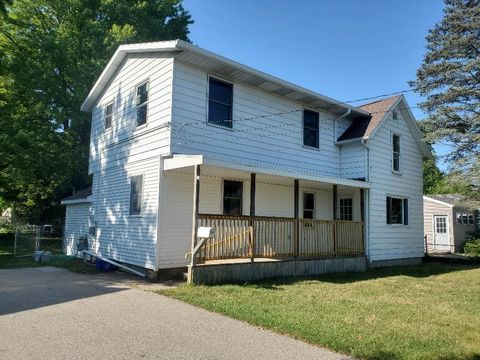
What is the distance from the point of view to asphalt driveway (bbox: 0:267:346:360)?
504 centimetres

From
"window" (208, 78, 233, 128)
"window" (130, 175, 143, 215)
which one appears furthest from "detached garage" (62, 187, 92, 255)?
"window" (208, 78, 233, 128)

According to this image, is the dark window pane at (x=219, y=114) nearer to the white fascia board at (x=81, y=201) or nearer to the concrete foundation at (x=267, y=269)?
the concrete foundation at (x=267, y=269)

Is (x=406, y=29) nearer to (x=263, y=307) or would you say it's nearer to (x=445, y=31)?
(x=445, y=31)

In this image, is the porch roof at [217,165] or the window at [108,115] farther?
the window at [108,115]

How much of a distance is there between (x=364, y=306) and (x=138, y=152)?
8296 millimetres

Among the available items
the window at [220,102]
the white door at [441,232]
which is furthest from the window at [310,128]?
the white door at [441,232]

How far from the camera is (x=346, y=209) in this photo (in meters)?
16.8

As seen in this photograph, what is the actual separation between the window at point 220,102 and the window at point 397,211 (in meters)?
8.27

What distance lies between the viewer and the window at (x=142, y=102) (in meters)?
12.9

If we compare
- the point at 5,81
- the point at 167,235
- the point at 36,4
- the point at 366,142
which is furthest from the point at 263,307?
the point at 36,4

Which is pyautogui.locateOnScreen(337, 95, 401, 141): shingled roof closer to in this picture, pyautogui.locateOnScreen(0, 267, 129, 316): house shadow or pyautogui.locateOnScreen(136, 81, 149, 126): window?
pyautogui.locateOnScreen(136, 81, 149, 126): window

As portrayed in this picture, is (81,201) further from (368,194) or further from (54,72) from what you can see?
(368,194)

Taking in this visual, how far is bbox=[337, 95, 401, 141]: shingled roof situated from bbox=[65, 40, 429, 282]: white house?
86 mm

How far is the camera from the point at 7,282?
10.2 m
